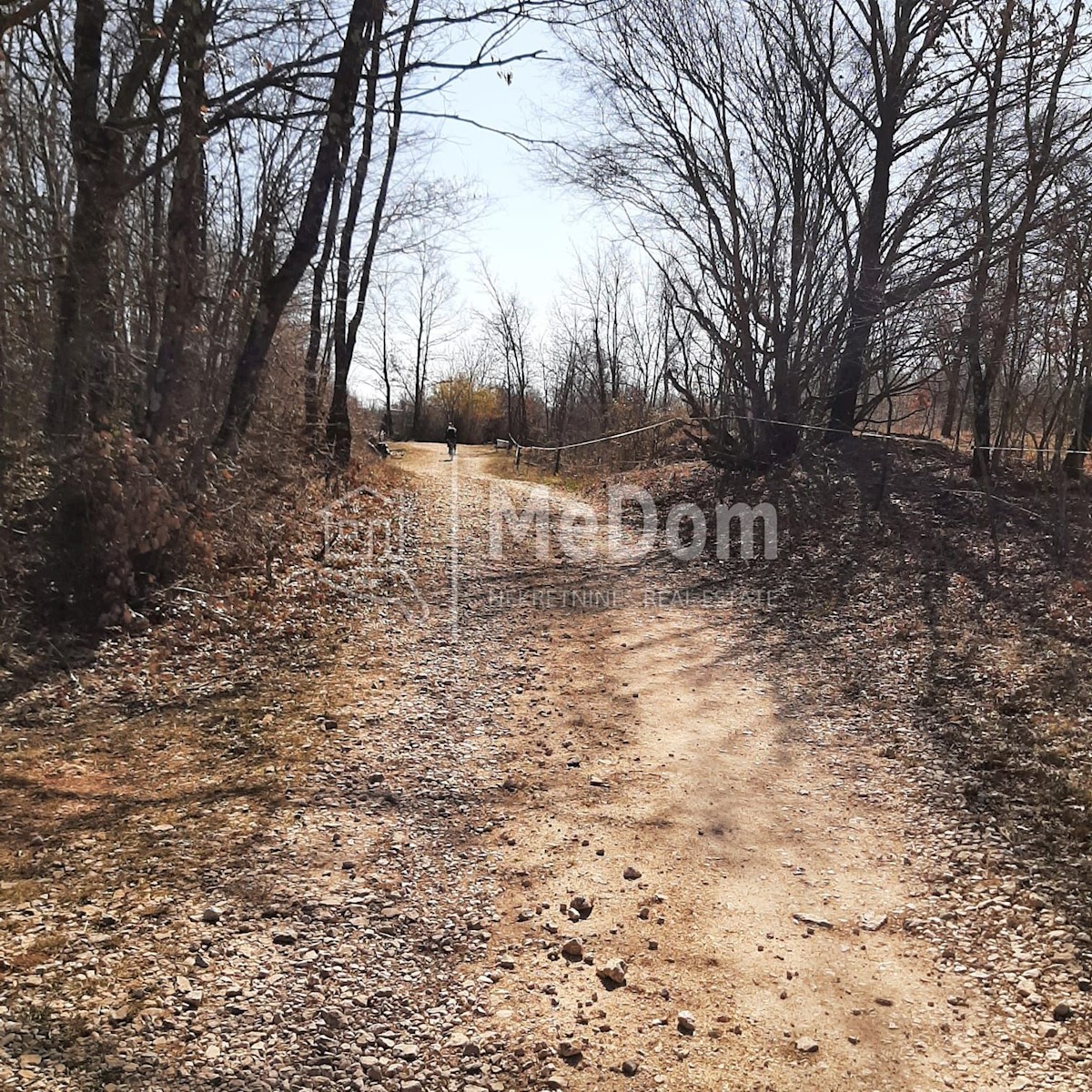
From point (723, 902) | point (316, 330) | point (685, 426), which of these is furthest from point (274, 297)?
point (685, 426)

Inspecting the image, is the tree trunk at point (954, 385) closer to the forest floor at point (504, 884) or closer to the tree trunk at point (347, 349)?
the forest floor at point (504, 884)

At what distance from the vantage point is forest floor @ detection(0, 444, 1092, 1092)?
272 cm

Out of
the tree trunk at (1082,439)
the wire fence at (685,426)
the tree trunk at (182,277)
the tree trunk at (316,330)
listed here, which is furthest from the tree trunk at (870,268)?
the tree trunk at (182,277)

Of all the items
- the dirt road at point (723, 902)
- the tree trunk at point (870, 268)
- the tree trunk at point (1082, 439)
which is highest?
the tree trunk at point (870, 268)

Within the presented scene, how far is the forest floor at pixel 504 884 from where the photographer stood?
2.72m

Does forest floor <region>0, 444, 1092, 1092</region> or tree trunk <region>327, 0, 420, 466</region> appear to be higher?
tree trunk <region>327, 0, 420, 466</region>

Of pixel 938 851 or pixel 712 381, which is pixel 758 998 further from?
pixel 712 381

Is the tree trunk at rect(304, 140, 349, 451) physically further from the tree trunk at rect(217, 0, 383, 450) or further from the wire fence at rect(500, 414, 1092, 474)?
the wire fence at rect(500, 414, 1092, 474)

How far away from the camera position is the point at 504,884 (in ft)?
12.1

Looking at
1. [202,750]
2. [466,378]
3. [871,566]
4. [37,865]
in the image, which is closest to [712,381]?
[871,566]

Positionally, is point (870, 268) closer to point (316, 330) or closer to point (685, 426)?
point (685, 426)

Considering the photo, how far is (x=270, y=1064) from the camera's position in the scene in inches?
102

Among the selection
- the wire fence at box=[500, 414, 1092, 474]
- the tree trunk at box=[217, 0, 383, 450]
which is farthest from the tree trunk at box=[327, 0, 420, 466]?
the wire fence at box=[500, 414, 1092, 474]

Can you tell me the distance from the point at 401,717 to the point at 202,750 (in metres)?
1.31
